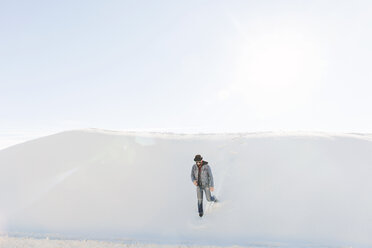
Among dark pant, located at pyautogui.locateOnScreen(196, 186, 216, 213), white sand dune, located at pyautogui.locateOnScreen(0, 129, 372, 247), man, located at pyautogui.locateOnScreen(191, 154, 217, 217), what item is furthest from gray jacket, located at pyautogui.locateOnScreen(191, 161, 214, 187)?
white sand dune, located at pyautogui.locateOnScreen(0, 129, 372, 247)

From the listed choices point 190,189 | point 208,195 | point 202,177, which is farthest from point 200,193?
point 190,189

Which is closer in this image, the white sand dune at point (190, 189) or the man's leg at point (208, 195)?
the white sand dune at point (190, 189)

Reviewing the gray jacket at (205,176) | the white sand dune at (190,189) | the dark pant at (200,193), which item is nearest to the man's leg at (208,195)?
the dark pant at (200,193)

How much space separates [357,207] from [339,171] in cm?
217

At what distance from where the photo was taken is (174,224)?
920 centimetres

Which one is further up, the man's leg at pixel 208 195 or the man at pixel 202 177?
the man at pixel 202 177

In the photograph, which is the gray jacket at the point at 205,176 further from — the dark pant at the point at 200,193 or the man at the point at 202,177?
the dark pant at the point at 200,193

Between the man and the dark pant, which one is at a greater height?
the man

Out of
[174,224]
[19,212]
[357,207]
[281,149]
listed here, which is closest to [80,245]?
[174,224]

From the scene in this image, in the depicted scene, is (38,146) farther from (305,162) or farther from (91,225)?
(305,162)

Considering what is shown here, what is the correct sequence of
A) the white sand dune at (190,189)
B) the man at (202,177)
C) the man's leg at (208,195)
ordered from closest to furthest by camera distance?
the white sand dune at (190,189)
the man at (202,177)
the man's leg at (208,195)

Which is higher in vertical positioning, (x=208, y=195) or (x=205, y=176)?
(x=205, y=176)

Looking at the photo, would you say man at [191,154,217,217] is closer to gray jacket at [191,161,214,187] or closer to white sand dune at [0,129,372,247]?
gray jacket at [191,161,214,187]

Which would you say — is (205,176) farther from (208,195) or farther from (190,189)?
(190,189)
